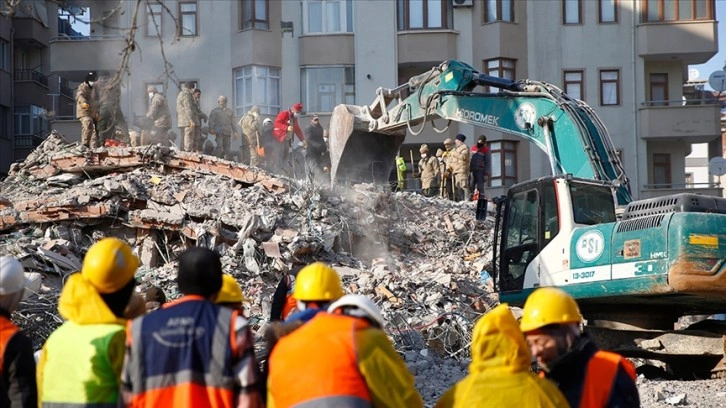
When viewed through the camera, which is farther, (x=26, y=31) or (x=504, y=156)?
(x=26, y=31)

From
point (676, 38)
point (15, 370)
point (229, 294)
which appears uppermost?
point (676, 38)

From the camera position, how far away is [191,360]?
15.7ft

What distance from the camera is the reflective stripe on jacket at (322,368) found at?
15.1 feet

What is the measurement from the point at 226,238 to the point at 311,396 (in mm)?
12135

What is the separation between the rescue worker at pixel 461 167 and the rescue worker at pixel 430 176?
0.88m

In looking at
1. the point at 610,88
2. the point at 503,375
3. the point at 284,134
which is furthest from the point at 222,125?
the point at 503,375

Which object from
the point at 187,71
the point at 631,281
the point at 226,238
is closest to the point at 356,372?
the point at 631,281

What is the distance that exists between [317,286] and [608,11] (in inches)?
1328

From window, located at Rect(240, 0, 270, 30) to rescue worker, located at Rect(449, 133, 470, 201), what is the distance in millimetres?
14277

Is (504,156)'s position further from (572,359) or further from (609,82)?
(572,359)

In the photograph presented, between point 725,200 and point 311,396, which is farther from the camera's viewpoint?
point 725,200

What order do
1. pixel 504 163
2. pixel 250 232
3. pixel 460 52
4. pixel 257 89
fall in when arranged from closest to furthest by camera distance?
pixel 250 232 → pixel 257 89 → pixel 504 163 → pixel 460 52

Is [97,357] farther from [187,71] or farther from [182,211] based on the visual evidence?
[187,71]

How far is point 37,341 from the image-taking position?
1295 cm
